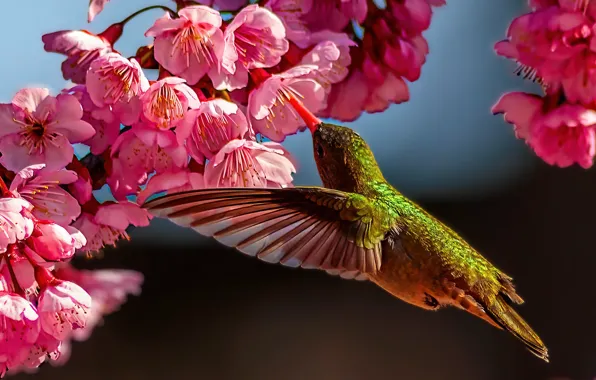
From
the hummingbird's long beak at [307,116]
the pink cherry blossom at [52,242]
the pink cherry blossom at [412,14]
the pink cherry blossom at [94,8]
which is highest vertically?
the pink cherry blossom at [412,14]

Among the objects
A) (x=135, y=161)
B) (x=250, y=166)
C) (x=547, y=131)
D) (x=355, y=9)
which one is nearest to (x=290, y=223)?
(x=250, y=166)

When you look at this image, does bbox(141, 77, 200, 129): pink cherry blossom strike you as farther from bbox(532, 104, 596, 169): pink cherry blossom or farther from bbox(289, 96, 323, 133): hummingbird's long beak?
bbox(532, 104, 596, 169): pink cherry blossom

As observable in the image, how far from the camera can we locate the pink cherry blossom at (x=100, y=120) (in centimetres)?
98

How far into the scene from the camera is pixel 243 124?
1011 mm

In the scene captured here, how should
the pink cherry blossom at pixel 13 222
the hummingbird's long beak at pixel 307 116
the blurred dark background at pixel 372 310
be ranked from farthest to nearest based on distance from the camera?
the blurred dark background at pixel 372 310 < the hummingbird's long beak at pixel 307 116 < the pink cherry blossom at pixel 13 222

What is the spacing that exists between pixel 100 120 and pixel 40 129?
2.7 inches

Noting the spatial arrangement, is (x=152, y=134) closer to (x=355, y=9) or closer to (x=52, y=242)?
(x=52, y=242)

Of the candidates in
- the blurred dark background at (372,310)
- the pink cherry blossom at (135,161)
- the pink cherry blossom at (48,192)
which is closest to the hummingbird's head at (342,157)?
the pink cherry blossom at (135,161)

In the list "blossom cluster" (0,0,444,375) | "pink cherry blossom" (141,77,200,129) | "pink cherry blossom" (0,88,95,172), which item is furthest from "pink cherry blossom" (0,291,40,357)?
"pink cherry blossom" (141,77,200,129)

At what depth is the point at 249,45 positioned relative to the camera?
1.04 meters

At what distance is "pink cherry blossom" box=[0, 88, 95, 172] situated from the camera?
0.97 meters

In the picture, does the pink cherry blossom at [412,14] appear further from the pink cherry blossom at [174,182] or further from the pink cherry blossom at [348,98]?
the pink cherry blossom at [174,182]

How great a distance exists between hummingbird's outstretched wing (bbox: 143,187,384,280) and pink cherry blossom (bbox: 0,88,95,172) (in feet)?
0.43

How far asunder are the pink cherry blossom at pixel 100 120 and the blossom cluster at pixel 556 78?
521mm
